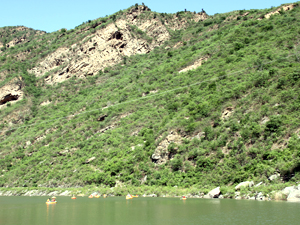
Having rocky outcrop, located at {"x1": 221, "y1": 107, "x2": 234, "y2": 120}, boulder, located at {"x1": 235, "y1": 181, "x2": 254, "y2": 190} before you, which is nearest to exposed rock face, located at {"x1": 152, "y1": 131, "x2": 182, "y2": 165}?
rocky outcrop, located at {"x1": 221, "y1": 107, "x2": 234, "y2": 120}

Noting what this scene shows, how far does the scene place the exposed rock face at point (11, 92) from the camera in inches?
2813

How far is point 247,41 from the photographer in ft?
181

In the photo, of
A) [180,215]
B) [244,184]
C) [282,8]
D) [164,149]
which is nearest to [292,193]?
[244,184]

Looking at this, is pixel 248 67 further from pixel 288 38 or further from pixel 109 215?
pixel 109 215

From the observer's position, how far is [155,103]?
51.9 m

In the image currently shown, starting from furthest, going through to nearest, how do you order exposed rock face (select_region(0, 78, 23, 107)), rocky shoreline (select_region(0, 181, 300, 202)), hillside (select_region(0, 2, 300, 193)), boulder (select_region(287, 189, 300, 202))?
exposed rock face (select_region(0, 78, 23, 107)), hillside (select_region(0, 2, 300, 193)), rocky shoreline (select_region(0, 181, 300, 202)), boulder (select_region(287, 189, 300, 202))

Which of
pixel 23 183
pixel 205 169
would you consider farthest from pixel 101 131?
pixel 205 169

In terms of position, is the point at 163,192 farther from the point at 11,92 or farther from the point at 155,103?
the point at 11,92

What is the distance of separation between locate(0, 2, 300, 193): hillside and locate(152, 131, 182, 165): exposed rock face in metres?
0.15

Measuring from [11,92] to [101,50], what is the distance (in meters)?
26.1

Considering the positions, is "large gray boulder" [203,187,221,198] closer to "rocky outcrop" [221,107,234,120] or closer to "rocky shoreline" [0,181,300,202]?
"rocky shoreline" [0,181,300,202]

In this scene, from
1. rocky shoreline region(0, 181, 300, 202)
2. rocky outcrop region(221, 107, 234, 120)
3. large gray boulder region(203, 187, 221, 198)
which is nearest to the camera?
rocky shoreline region(0, 181, 300, 202)

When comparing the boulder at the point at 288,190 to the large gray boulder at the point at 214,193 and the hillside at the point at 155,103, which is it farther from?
the large gray boulder at the point at 214,193

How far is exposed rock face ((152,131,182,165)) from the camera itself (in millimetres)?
35906
